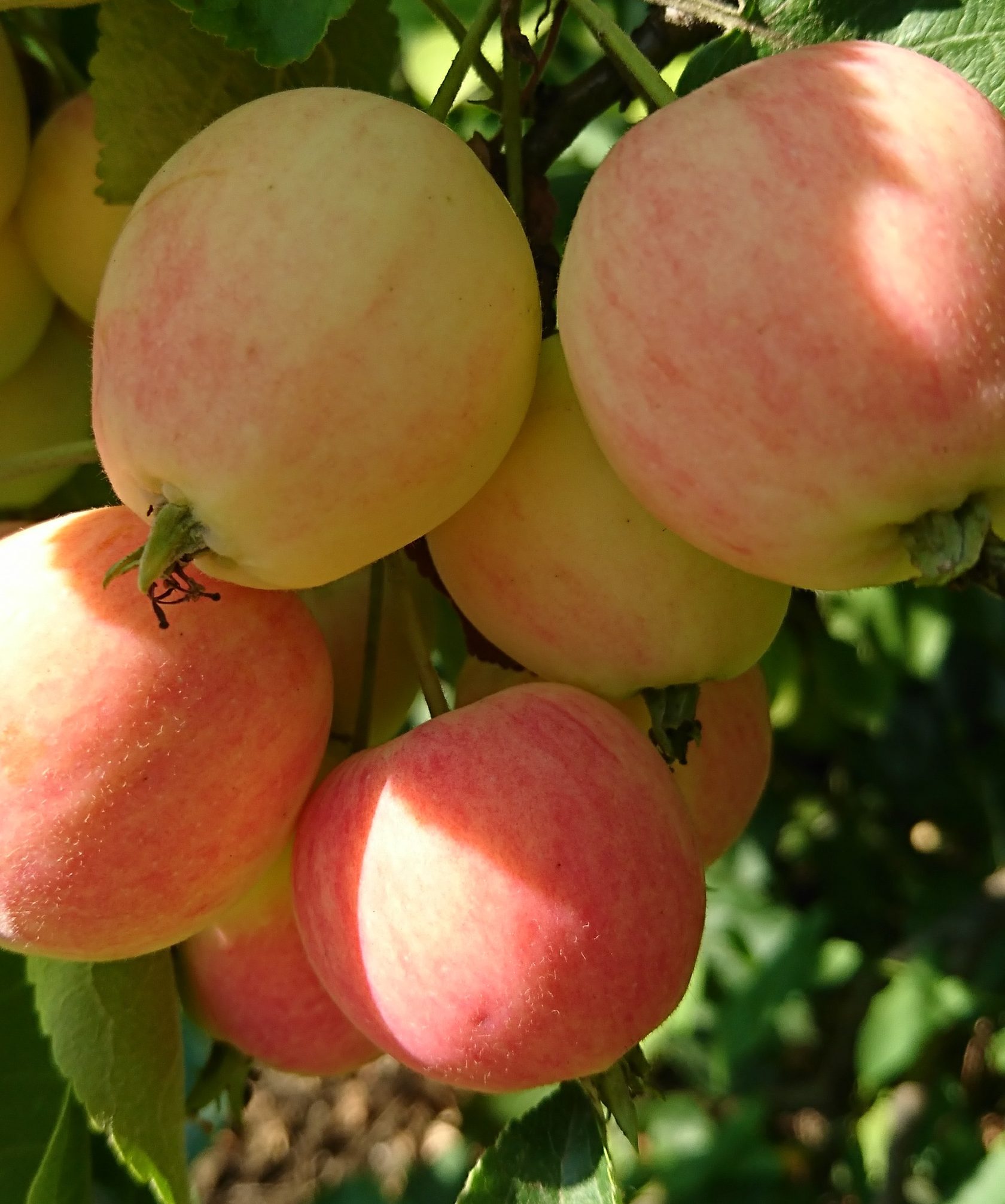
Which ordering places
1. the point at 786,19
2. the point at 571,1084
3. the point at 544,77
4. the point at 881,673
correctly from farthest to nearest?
the point at 881,673 → the point at 544,77 → the point at 571,1084 → the point at 786,19

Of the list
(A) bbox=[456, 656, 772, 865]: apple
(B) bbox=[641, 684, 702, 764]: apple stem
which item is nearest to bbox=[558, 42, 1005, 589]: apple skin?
(B) bbox=[641, 684, 702, 764]: apple stem

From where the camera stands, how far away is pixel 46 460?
41.2 inches

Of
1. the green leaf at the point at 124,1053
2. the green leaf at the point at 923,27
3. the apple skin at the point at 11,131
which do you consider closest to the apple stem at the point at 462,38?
the green leaf at the point at 923,27

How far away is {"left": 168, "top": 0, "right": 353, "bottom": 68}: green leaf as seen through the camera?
0.88 metres

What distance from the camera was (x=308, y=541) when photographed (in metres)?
0.78

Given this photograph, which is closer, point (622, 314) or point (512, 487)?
point (622, 314)

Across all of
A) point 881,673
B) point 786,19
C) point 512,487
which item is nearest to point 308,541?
point 512,487

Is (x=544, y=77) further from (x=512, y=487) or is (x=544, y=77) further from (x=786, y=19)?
(x=512, y=487)

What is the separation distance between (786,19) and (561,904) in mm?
674

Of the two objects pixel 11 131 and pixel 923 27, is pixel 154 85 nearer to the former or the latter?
pixel 11 131

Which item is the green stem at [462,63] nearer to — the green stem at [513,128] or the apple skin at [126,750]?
the green stem at [513,128]

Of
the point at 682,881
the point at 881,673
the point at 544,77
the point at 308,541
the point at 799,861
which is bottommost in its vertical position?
the point at 799,861

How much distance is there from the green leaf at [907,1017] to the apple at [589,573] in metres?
1.06

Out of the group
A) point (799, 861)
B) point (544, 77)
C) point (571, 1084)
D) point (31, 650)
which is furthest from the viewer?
point (799, 861)
